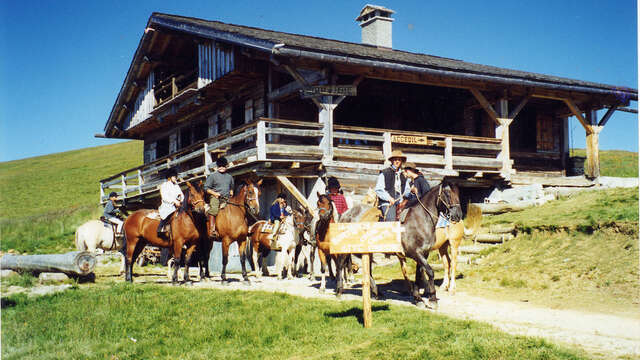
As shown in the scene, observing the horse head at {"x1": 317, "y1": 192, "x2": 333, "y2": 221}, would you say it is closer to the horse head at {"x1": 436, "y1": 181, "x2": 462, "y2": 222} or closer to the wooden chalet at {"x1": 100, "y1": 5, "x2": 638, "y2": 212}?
the horse head at {"x1": 436, "y1": 181, "x2": 462, "y2": 222}

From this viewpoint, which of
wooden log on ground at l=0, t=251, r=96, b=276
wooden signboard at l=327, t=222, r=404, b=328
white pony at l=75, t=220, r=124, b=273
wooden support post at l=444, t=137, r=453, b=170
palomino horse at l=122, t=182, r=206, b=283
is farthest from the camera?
wooden support post at l=444, t=137, r=453, b=170

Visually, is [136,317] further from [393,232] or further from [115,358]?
[393,232]

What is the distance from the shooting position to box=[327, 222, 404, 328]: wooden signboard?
8.36 meters

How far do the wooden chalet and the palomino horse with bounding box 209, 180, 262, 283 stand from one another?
118 inches

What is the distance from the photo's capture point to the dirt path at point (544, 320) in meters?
7.21

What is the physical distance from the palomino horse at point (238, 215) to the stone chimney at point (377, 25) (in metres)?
14.7

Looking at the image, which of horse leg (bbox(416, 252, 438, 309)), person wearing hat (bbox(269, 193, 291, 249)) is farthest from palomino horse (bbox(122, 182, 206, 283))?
horse leg (bbox(416, 252, 438, 309))

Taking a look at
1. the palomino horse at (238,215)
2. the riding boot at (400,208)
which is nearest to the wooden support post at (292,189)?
the palomino horse at (238,215)

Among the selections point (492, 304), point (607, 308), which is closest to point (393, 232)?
point (492, 304)

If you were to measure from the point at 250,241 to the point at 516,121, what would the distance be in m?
12.4

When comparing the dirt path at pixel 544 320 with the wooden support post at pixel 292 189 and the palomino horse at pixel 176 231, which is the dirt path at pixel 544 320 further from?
the wooden support post at pixel 292 189

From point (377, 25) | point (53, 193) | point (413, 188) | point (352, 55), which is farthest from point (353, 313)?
point (53, 193)

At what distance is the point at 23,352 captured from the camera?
835 centimetres

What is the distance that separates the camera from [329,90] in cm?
1574
